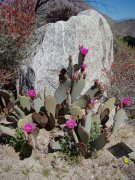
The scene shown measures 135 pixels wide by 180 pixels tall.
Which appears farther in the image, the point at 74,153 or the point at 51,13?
the point at 51,13

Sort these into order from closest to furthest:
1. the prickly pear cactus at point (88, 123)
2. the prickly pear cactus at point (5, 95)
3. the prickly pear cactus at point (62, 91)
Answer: the prickly pear cactus at point (88, 123) < the prickly pear cactus at point (62, 91) < the prickly pear cactus at point (5, 95)

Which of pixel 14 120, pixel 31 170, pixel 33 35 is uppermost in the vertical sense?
pixel 33 35

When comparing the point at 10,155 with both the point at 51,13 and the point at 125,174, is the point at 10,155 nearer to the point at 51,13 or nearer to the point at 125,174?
the point at 125,174

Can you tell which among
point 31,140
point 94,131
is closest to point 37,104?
point 31,140

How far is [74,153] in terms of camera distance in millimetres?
4531

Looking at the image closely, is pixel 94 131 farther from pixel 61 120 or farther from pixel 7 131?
pixel 7 131

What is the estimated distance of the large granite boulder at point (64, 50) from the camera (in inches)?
228

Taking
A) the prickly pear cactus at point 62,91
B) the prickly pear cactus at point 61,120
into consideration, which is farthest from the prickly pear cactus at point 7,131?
the prickly pear cactus at point 62,91

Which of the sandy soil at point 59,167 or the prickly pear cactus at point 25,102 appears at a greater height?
the prickly pear cactus at point 25,102

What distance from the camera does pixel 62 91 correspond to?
5.04 m

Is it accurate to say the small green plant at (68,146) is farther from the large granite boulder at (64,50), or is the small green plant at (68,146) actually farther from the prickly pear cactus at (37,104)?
the large granite boulder at (64,50)

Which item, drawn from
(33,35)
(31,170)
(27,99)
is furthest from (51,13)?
(31,170)

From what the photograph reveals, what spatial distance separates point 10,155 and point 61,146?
70 centimetres

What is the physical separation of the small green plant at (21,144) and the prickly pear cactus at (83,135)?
0.72 metres
